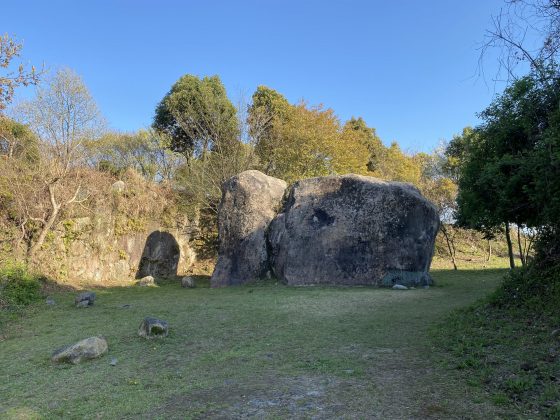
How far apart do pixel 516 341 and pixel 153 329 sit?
4.92 metres

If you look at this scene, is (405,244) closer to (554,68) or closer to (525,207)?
(525,207)

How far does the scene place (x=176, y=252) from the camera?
18.1 meters

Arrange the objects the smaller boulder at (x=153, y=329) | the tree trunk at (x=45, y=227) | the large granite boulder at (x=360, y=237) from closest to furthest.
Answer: the smaller boulder at (x=153, y=329) → the large granite boulder at (x=360, y=237) → the tree trunk at (x=45, y=227)

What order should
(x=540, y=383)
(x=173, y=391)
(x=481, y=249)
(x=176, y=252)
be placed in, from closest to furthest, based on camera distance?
1. (x=540, y=383)
2. (x=173, y=391)
3. (x=176, y=252)
4. (x=481, y=249)

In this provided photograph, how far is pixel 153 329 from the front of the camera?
6379mm

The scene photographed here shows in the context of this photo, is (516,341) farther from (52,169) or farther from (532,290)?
(52,169)

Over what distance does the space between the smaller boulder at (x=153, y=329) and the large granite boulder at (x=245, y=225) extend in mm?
7842

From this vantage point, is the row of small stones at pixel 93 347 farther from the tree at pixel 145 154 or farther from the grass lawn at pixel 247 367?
the tree at pixel 145 154

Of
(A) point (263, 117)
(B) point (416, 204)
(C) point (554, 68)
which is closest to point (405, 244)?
(B) point (416, 204)

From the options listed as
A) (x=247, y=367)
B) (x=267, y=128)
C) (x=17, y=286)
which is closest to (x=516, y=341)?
(x=247, y=367)

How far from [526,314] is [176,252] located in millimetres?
14480

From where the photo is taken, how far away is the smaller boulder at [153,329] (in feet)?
20.8

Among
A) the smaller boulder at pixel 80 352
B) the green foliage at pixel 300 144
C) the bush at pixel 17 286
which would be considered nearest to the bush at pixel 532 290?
the smaller boulder at pixel 80 352

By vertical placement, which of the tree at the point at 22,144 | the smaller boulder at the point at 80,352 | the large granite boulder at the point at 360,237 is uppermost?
the tree at the point at 22,144
